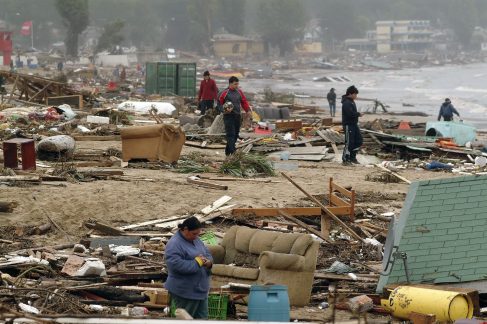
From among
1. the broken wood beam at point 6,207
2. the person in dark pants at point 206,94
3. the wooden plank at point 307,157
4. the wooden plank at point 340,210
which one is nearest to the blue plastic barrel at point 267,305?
the wooden plank at point 340,210

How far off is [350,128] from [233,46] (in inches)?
5098

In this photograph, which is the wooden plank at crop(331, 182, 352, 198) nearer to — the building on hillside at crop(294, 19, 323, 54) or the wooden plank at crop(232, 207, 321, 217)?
the wooden plank at crop(232, 207, 321, 217)

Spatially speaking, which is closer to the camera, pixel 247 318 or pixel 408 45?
pixel 247 318

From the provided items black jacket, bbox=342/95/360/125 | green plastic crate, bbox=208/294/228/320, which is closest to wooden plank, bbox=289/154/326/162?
black jacket, bbox=342/95/360/125

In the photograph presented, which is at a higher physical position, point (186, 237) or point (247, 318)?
point (186, 237)

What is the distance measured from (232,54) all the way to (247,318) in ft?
456

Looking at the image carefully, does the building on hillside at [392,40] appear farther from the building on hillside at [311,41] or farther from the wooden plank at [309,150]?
the wooden plank at [309,150]

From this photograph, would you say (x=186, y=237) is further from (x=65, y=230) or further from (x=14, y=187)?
(x=14, y=187)

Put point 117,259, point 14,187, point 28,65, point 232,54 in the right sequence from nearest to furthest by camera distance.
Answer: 1. point 117,259
2. point 14,187
3. point 28,65
4. point 232,54

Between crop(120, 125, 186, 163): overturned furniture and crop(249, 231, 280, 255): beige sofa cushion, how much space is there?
6846mm

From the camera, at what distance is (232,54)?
14812 cm

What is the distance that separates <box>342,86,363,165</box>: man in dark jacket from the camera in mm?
20562

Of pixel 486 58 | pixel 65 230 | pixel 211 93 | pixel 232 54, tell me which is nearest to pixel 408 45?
pixel 486 58

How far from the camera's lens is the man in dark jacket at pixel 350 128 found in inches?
810
